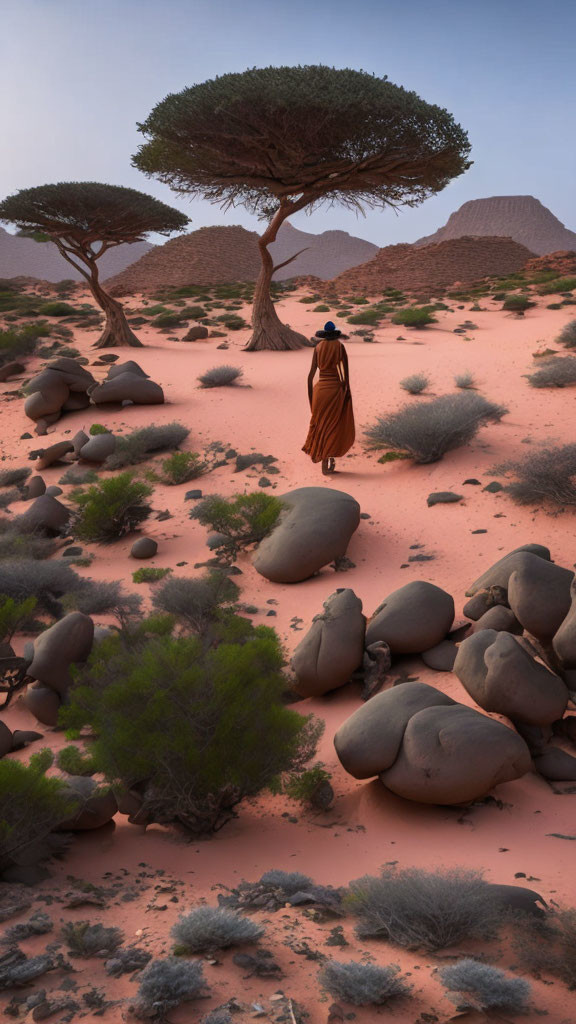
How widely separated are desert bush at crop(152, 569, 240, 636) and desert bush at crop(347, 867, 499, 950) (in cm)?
402

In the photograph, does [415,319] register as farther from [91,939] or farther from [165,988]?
[165,988]

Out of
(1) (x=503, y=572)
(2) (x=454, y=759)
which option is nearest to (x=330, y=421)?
(1) (x=503, y=572)

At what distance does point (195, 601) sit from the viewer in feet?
24.9

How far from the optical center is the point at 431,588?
6.71 meters

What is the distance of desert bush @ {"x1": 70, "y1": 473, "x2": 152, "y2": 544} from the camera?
10.0 meters

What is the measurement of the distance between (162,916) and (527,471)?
23.2ft

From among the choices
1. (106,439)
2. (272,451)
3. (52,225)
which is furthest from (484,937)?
(52,225)

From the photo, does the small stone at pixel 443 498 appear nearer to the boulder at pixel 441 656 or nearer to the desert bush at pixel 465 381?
the boulder at pixel 441 656

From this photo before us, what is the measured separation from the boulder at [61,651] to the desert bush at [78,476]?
215 inches

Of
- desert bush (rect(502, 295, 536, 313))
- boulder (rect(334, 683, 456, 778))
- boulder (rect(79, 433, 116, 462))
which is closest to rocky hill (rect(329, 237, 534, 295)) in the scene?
desert bush (rect(502, 295, 536, 313))

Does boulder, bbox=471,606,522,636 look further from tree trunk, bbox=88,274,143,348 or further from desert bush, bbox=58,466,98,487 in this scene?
tree trunk, bbox=88,274,143,348

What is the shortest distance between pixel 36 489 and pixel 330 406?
16.0 ft

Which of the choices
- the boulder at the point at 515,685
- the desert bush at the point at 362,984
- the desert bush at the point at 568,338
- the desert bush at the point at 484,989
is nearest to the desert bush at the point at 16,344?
the desert bush at the point at 568,338

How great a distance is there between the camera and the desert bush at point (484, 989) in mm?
2705
